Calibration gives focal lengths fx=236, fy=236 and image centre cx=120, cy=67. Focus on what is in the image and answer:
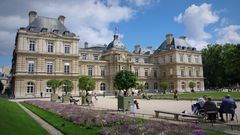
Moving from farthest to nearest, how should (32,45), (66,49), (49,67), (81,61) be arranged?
(81,61), (66,49), (49,67), (32,45)

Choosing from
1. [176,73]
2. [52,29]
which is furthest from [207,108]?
[176,73]

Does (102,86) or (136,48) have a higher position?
(136,48)

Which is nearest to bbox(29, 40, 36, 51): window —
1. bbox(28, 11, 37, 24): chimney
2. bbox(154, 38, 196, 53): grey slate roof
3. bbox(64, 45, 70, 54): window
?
bbox(28, 11, 37, 24): chimney

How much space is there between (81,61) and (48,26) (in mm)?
11014

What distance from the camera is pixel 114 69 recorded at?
56969 mm

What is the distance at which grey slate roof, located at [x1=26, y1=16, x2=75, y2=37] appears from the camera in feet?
150

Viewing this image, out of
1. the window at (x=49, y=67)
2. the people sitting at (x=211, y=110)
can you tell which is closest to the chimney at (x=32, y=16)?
the window at (x=49, y=67)

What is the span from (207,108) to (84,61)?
4505 centimetres

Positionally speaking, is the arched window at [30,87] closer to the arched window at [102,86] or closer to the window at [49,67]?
the window at [49,67]

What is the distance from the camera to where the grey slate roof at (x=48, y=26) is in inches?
1802

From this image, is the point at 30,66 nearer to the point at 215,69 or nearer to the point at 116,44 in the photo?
the point at 116,44

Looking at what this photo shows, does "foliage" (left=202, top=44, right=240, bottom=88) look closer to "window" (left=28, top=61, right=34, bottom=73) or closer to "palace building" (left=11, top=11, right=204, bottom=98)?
"palace building" (left=11, top=11, right=204, bottom=98)

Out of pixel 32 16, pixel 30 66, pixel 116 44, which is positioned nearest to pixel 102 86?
pixel 116 44

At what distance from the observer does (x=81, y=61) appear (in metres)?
54.2
